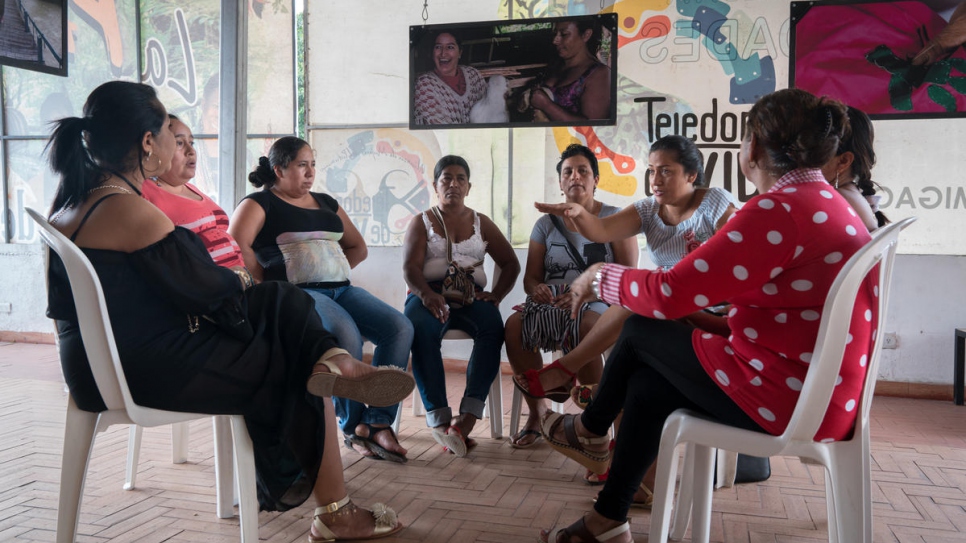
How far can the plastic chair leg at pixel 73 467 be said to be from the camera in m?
1.86

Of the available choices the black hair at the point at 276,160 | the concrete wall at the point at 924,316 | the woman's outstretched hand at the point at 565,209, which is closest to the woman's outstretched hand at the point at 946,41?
the concrete wall at the point at 924,316

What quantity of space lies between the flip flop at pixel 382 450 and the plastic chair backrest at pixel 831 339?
5.73 feet

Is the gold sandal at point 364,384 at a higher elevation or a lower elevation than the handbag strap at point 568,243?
lower

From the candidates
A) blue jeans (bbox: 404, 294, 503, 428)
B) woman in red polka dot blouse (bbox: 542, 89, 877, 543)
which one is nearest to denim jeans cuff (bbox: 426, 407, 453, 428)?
blue jeans (bbox: 404, 294, 503, 428)

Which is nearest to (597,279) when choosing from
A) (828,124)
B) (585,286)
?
(585,286)

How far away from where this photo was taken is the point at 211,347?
1.97 meters

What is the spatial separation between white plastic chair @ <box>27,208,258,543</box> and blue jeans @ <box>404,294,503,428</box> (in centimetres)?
125

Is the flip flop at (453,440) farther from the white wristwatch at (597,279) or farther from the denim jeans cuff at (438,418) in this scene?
the white wristwatch at (597,279)

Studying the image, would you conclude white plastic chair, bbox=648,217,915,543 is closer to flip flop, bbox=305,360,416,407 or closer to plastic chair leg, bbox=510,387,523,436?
flip flop, bbox=305,360,416,407

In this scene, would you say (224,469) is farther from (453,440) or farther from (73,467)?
(453,440)

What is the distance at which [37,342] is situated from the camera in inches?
229

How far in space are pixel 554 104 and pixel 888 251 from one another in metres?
3.02

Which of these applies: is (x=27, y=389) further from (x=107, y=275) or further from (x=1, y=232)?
(x=107, y=275)

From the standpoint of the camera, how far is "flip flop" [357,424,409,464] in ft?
9.85
